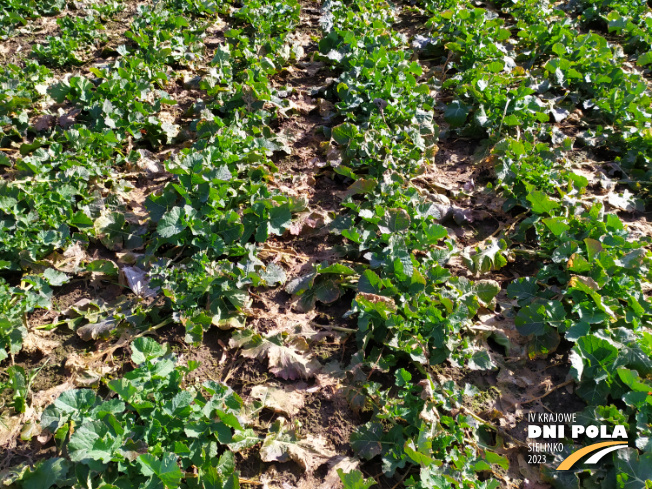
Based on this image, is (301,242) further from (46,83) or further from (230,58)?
(46,83)

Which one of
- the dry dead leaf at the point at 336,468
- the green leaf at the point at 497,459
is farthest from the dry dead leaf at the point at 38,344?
the green leaf at the point at 497,459

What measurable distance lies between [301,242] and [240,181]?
2.19ft

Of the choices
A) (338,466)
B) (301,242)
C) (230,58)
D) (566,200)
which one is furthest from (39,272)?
(566,200)

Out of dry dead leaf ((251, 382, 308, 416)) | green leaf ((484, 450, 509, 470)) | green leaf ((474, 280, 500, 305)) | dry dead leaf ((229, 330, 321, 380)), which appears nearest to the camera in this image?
green leaf ((484, 450, 509, 470))

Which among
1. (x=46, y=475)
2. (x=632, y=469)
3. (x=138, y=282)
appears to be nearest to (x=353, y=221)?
(x=138, y=282)

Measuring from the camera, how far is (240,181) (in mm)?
3859

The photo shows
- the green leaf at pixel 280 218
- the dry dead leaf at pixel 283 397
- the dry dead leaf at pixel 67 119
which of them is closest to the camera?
the dry dead leaf at pixel 283 397

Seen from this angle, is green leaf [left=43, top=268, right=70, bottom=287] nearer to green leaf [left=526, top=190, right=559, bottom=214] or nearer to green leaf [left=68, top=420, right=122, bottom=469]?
green leaf [left=68, top=420, right=122, bottom=469]

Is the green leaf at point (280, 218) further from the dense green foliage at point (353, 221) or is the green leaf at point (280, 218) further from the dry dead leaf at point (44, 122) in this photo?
the dry dead leaf at point (44, 122)

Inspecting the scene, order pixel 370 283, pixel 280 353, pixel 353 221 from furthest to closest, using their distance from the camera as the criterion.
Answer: pixel 353 221 → pixel 370 283 → pixel 280 353

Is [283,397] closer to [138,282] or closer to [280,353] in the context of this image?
[280,353]

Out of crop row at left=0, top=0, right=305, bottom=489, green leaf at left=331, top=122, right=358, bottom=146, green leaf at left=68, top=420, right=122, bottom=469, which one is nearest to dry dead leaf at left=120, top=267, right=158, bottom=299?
crop row at left=0, top=0, right=305, bottom=489

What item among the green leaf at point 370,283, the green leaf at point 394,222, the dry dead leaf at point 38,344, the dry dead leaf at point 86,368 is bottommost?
the dry dead leaf at point 38,344

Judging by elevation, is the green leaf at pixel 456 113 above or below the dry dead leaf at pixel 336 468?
above
